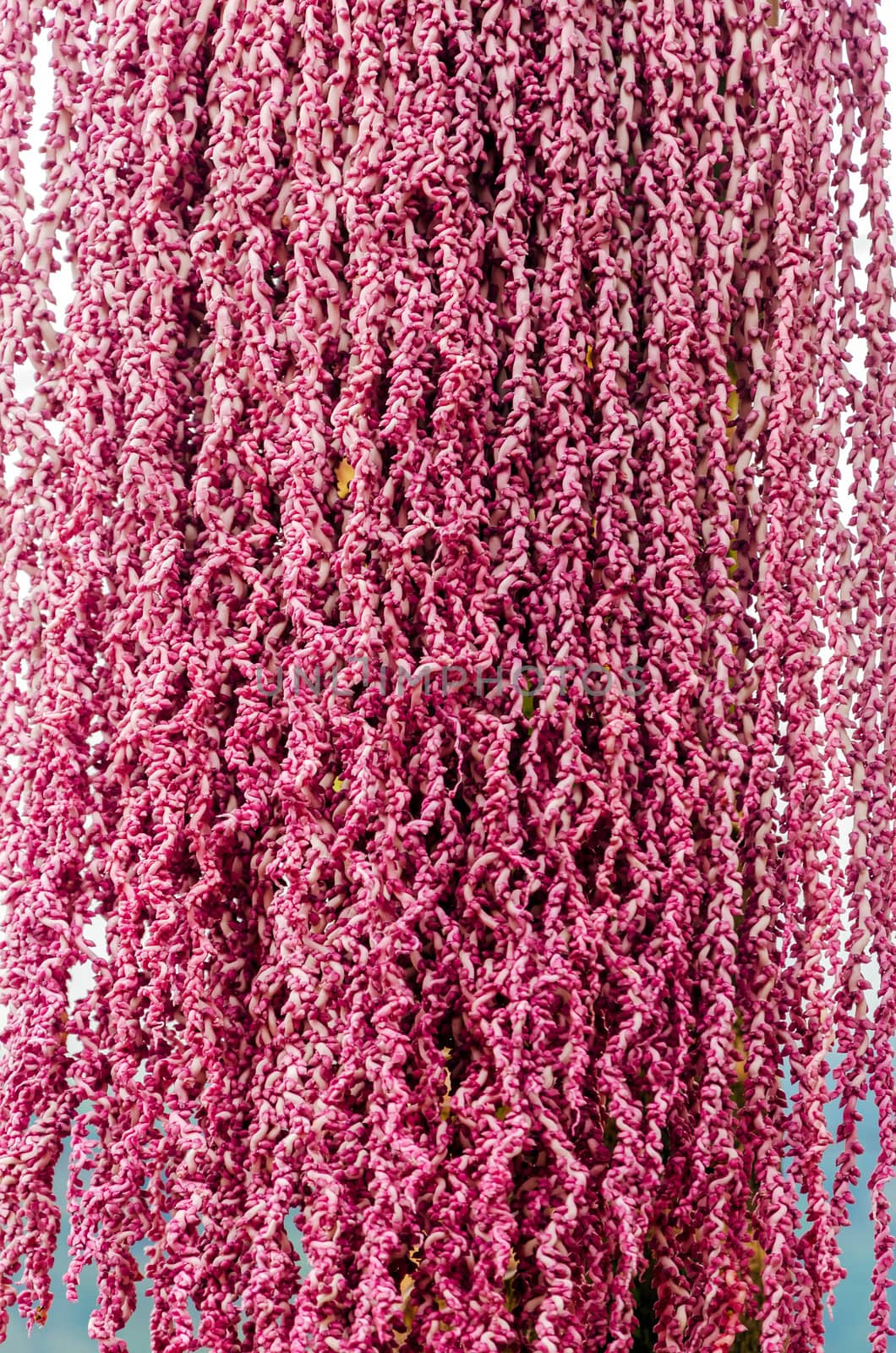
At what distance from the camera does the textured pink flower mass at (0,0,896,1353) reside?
30.8 inches

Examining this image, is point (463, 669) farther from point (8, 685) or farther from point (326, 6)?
point (326, 6)

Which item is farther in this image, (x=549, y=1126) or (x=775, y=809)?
(x=775, y=809)

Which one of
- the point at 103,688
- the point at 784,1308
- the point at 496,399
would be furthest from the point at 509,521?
the point at 784,1308

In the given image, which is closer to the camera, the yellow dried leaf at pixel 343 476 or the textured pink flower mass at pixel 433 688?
the textured pink flower mass at pixel 433 688

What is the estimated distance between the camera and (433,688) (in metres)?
0.81

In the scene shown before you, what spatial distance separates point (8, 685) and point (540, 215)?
55 cm

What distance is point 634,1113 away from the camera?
30.8 inches

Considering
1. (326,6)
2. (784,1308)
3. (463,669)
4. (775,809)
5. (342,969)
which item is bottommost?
(784,1308)

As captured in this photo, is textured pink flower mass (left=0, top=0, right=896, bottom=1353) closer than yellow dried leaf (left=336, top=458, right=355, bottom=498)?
Yes

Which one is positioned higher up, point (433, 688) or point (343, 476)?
point (343, 476)

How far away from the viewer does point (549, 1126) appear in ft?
2.53

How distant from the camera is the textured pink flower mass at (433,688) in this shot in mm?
783

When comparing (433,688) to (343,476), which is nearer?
(433,688)

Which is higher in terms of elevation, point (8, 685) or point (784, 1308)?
point (8, 685)
